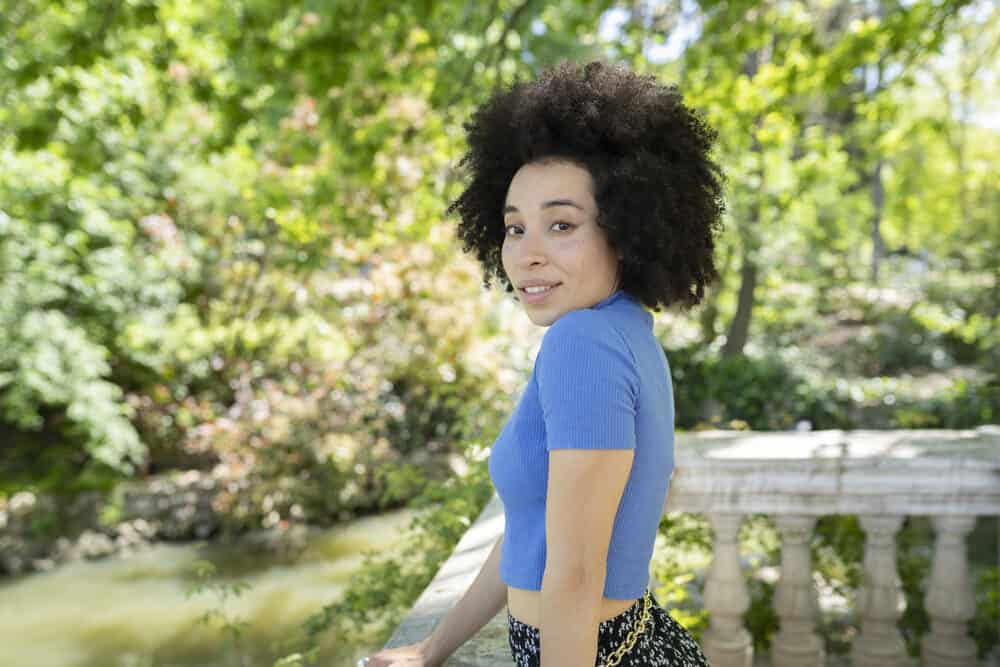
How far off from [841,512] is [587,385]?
1724 mm

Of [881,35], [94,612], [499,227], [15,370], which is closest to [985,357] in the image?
[881,35]

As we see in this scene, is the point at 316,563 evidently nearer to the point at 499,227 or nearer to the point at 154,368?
the point at 154,368

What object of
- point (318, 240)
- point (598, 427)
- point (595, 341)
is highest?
point (318, 240)

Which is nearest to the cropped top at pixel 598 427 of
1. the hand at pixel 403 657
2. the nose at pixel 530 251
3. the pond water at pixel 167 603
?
the nose at pixel 530 251

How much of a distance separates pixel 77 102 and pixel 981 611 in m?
5.27

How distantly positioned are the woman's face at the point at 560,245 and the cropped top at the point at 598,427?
0.14ft

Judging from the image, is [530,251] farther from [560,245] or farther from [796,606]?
[796,606]

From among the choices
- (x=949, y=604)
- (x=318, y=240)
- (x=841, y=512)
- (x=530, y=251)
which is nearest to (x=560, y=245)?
(x=530, y=251)

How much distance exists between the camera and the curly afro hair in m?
1.29

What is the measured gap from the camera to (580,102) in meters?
1.32

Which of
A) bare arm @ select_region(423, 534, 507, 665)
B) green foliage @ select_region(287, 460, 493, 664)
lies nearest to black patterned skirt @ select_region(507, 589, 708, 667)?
bare arm @ select_region(423, 534, 507, 665)

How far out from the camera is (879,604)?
2.59 metres

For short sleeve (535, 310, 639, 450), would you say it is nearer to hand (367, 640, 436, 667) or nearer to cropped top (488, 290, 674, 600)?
cropped top (488, 290, 674, 600)

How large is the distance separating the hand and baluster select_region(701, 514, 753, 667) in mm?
1276
